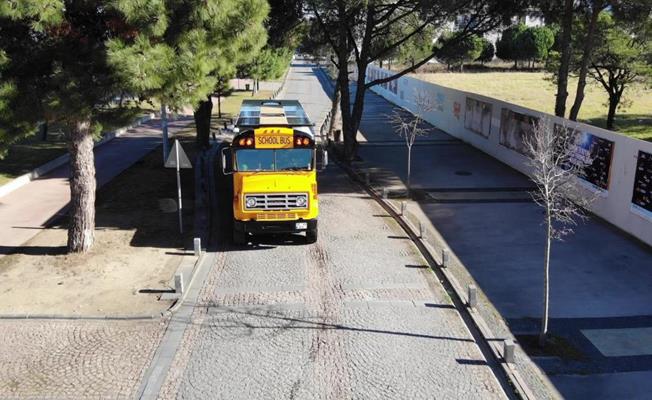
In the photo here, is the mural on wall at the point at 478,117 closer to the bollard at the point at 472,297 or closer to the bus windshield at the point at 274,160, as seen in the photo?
the bus windshield at the point at 274,160

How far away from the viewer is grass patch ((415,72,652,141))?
123 feet

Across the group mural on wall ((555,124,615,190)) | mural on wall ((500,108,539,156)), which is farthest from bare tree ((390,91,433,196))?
mural on wall ((555,124,615,190))

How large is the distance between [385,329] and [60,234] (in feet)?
32.5

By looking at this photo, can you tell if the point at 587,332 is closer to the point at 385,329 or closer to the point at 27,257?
the point at 385,329

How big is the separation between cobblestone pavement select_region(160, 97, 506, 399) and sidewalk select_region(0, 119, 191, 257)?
238 inches

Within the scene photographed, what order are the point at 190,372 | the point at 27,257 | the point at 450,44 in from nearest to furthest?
the point at 190,372, the point at 27,257, the point at 450,44

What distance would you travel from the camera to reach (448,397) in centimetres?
909

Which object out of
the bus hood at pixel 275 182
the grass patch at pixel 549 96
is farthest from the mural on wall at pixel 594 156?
the grass patch at pixel 549 96

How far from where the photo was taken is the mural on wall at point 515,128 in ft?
79.5

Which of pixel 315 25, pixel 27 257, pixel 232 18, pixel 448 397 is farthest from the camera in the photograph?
pixel 315 25

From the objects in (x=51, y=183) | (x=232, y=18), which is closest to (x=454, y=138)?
(x=51, y=183)

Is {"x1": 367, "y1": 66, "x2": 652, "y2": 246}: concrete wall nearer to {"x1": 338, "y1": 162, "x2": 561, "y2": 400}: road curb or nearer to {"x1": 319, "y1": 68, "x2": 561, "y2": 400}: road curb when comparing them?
{"x1": 319, "y1": 68, "x2": 561, "y2": 400}: road curb

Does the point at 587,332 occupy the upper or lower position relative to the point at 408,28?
lower

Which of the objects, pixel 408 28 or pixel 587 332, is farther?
pixel 408 28
